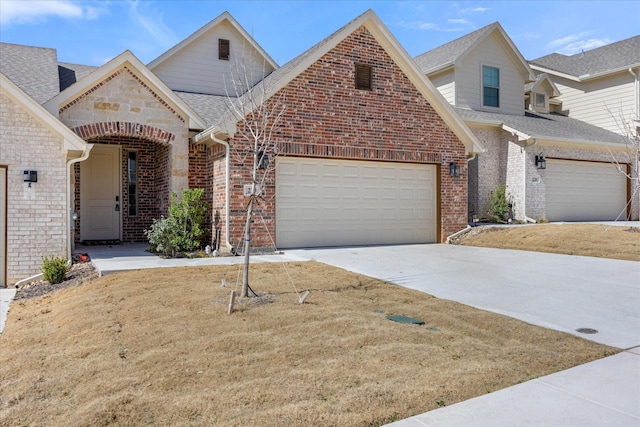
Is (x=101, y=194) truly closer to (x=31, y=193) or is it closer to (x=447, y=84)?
(x=31, y=193)

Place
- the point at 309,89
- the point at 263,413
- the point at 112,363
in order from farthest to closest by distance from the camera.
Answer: the point at 309,89
the point at 112,363
the point at 263,413

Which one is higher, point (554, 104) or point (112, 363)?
point (554, 104)

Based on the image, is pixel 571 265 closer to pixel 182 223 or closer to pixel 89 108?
pixel 182 223

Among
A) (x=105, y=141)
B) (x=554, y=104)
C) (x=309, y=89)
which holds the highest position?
(x=554, y=104)

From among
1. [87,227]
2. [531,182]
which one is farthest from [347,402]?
[531,182]

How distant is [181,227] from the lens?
10.8 meters

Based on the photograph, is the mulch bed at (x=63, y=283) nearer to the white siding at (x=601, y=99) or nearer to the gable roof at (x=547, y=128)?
the gable roof at (x=547, y=128)

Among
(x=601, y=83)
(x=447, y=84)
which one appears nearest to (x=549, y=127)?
(x=447, y=84)

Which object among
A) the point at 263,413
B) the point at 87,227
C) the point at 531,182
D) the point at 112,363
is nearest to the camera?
the point at 263,413

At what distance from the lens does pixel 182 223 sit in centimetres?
1095

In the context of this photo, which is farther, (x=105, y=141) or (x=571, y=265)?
(x=105, y=141)

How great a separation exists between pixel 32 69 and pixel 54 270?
7.15 metres

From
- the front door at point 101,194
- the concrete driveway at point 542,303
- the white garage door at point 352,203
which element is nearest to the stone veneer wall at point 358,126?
the white garage door at point 352,203

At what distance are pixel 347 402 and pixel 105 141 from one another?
40.8 feet
